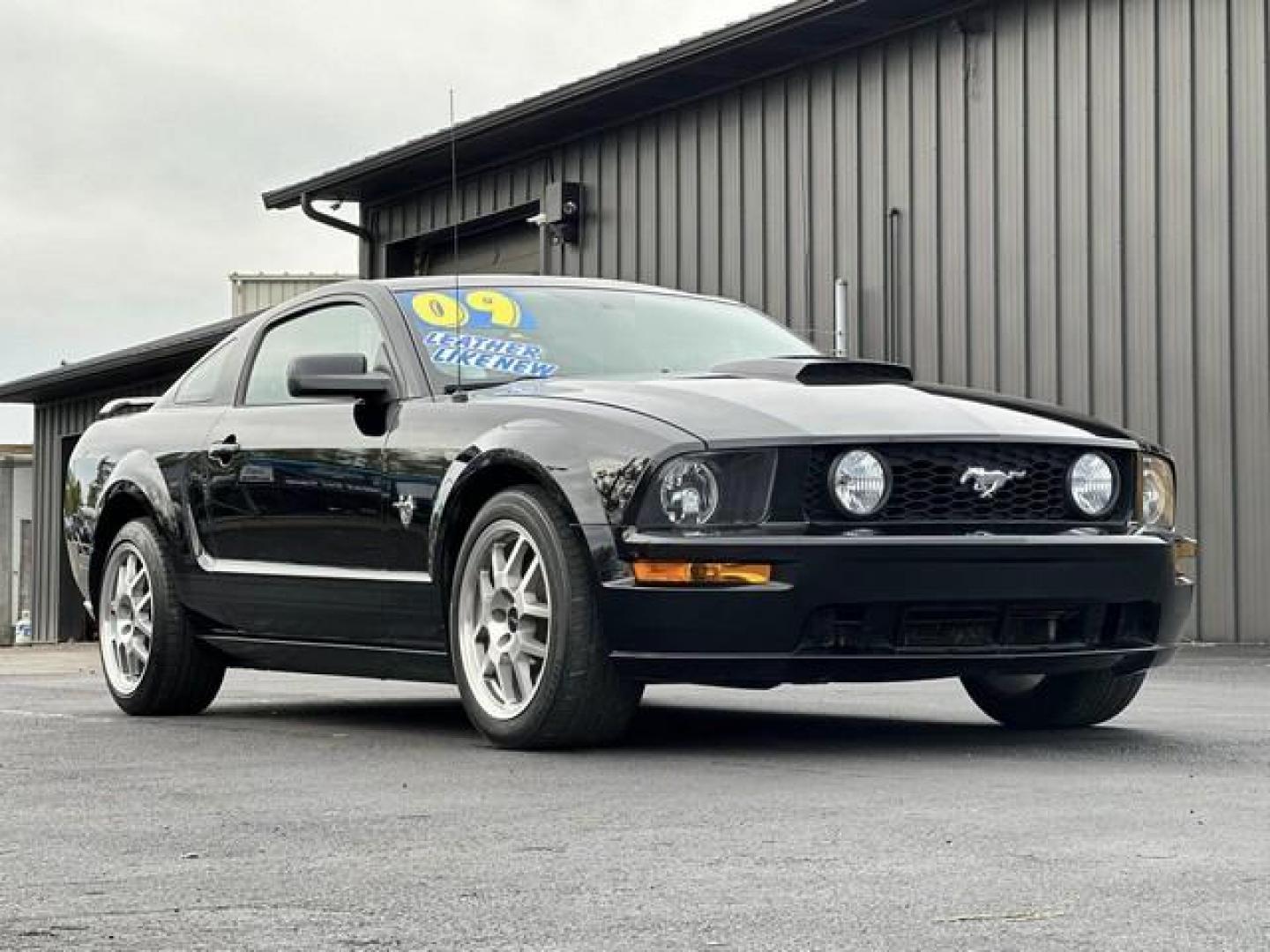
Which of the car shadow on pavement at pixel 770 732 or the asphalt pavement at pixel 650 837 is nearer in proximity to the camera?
the asphalt pavement at pixel 650 837

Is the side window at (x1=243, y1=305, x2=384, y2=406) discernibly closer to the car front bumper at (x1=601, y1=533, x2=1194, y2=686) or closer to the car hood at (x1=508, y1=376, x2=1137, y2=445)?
the car hood at (x1=508, y1=376, x2=1137, y2=445)

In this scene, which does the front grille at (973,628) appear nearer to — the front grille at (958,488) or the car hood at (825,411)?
the front grille at (958,488)

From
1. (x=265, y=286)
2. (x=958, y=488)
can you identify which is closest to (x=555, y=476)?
(x=958, y=488)

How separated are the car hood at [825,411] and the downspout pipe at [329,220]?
657 inches

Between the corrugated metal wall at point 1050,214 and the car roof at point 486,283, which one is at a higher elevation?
the corrugated metal wall at point 1050,214

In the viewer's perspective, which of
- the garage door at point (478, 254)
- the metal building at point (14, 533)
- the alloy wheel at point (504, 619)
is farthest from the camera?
the metal building at point (14, 533)

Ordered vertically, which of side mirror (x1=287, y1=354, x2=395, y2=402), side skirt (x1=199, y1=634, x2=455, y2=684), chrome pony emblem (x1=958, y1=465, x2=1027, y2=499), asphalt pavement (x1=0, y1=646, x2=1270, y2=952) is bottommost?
asphalt pavement (x1=0, y1=646, x2=1270, y2=952)

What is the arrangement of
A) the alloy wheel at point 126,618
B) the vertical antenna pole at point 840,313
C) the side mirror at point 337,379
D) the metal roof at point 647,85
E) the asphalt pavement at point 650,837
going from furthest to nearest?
1. the vertical antenna pole at point 840,313
2. the metal roof at point 647,85
3. the alloy wheel at point 126,618
4. the side mirror at point 337,379
5. the asphalt pavement at point 650,837

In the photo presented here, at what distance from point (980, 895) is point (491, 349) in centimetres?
348

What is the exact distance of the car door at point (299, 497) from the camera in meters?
6.59

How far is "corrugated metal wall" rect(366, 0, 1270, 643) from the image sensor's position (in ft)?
42.7

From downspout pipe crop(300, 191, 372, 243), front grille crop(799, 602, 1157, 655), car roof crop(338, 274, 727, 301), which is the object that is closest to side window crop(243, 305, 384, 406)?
car roof crop(338, 274, 727, 301)

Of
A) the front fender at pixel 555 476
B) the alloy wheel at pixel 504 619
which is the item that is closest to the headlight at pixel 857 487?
the front fender at pixel 555 476

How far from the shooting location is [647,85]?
1753 centimetres
